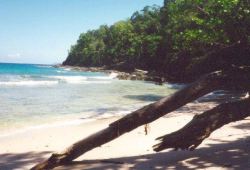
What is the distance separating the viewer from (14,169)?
6.42 metres

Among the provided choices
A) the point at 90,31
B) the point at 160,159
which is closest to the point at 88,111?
the point at 160,159

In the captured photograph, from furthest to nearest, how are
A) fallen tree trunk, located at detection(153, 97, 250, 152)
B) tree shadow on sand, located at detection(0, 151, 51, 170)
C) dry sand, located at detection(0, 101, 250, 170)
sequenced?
tree shadow on sand, located at detection(0, 151, 51, 170)
dry sand, located at detection(0, 101, 250, 170)
fallen tree trunk, located at detection(153, 97, 250, 152)

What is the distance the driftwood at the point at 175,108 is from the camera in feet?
18.4

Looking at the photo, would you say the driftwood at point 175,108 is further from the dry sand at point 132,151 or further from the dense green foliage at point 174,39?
the dense green foliage at point 174,39

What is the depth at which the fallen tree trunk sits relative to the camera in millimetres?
5559

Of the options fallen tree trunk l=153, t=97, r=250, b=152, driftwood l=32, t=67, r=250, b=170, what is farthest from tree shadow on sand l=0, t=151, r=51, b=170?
fallen tree trunk l=153, t=97, r=250, b=152

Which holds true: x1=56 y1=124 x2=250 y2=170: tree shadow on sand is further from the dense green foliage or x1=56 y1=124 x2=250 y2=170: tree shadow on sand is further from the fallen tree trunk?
the dense green foliage

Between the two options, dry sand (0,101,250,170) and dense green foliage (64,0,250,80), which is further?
dense green foliage (64,0,250,80)

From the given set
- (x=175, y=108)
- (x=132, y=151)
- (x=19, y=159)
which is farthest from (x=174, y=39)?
(x=175, y=108)

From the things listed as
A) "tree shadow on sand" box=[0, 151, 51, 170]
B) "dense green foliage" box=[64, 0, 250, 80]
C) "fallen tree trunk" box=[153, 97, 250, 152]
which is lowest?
"tree shadow on sand" box=[0, 151, 51, 170]

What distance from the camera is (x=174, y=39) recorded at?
1323 inches

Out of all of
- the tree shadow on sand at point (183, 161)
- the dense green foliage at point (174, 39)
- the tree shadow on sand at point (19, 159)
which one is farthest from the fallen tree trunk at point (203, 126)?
the tree shadow on sand at point (19, 159)

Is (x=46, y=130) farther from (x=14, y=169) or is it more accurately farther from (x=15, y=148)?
(x=14, y=169)

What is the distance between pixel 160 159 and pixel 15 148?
452 centimetres
